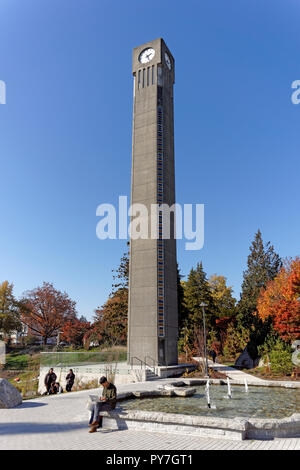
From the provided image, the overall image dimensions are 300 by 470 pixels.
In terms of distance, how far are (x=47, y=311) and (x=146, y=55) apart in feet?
138

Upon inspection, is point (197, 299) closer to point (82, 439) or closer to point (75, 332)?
point (75, 332)

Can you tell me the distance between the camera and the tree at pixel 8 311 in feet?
161

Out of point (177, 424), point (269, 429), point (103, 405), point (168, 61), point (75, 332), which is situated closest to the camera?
point (269, 429)

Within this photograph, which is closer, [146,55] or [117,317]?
[146,55]

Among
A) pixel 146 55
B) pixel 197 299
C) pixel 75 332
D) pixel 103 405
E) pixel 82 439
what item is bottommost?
pixel 75 332

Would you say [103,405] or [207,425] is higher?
[103,405]

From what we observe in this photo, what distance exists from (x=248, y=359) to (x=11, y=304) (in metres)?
36.9

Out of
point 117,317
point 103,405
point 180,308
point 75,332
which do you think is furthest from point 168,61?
point 75,332

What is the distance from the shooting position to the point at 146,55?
33188 millimetres

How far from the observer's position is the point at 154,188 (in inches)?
1128

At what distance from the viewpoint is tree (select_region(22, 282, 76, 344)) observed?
54406mm

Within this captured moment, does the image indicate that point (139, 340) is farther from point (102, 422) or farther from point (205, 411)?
point (102, 422)
